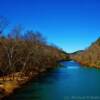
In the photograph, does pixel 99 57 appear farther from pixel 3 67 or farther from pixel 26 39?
pixel 3 67

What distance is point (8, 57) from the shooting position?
54031 mm

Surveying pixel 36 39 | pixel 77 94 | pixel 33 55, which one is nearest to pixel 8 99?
pixel 77 94

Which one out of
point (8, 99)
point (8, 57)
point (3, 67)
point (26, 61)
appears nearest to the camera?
point (8, 99)

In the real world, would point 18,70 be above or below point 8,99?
above

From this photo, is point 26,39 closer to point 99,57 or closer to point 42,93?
point 42,93

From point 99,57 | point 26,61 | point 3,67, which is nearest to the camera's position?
point 3,67

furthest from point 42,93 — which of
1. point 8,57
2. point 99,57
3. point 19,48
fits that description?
point 99,57

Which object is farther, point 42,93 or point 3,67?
point 3,67

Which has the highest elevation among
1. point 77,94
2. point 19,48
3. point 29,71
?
point 19,48

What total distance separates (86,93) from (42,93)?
7.22 m

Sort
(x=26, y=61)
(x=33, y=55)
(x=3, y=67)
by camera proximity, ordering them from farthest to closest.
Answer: (x=33, y=55) < (x=26, y=61) < (x=3, y=67)

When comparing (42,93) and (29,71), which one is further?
(29,71)

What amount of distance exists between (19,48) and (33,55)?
737cm

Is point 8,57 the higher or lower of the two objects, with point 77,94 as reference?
higher
